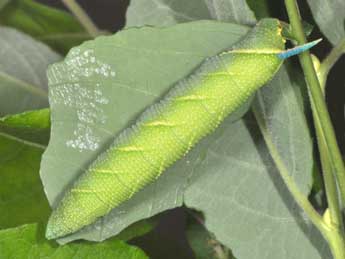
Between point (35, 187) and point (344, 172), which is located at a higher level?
point (344, 172)

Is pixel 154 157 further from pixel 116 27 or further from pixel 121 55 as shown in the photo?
pixel 116 27

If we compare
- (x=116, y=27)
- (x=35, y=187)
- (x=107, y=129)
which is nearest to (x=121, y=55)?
(x=107, y=129)

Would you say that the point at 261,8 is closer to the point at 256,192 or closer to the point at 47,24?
the point at 256,192

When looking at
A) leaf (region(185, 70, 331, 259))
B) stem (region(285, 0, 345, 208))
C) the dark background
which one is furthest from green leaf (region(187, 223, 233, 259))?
stem (region(285, 0, 345, 208))

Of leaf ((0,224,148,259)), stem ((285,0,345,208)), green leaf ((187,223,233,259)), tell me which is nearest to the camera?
stem ((285,0,345,208))

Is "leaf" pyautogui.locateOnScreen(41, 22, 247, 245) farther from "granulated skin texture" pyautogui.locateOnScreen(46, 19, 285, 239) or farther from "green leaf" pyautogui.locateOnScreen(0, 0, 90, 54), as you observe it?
"green leaf" pyautogui.locateOnScreen(0, 0, 90, 54)

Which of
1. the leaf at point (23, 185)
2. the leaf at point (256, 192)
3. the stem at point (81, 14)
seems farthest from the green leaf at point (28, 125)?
the stem at point (81, 14)
